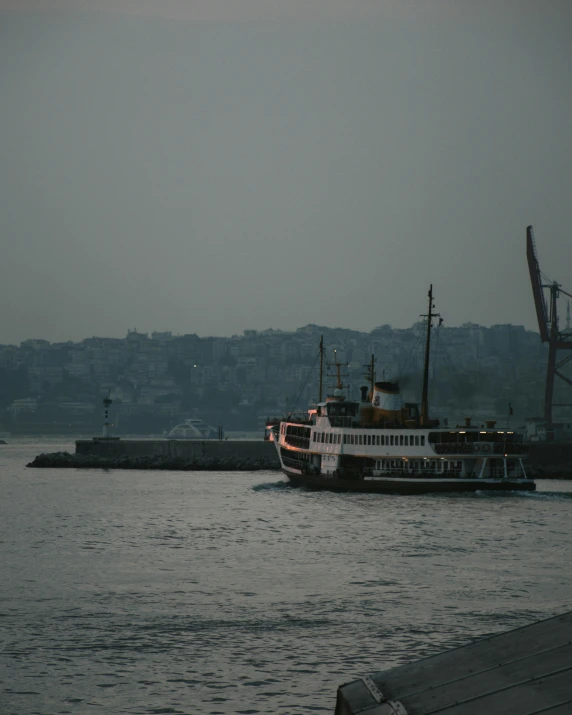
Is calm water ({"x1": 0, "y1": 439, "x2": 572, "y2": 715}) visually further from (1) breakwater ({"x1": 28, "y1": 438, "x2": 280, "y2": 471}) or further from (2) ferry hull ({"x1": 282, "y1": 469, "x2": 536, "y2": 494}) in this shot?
(1) breakwater ({"x1": 28, "y1": 438, "x2": 280, "y2": 471})

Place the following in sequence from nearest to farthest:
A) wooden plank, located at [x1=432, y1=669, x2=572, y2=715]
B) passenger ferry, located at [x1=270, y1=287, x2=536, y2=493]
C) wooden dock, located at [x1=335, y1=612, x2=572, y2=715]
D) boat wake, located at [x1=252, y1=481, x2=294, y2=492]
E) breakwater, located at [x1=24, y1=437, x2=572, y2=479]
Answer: wooden plank, located at [x1=432, y1=669, x2=572, y2=715] → wooden dock, located at [x1=335, y1=612, x2=572, y2=715] → passenger ferry, located at [x1=270, y1=287, x2=536, y2=493] → boat wake, located at [x1=252, y1=481, x2=294, y2=492] → breakwater, located at [x1=24, y1=437, x2=572, y2=479]

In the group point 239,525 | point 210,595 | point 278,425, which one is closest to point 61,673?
point 210,595

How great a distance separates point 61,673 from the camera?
17.9 m

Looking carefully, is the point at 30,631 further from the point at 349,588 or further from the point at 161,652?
the point at 349,588

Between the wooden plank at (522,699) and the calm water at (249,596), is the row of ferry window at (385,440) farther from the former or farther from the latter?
the wooden plank at (522,699)

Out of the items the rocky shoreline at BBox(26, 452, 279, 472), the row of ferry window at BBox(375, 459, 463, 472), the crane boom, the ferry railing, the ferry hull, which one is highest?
the crane boom

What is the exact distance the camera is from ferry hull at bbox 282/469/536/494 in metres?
58.8

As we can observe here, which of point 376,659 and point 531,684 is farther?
point 376,659

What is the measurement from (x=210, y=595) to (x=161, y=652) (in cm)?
662

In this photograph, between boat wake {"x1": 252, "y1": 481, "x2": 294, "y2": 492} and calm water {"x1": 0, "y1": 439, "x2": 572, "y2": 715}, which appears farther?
boat wake {"x1": 252, "y1": 481, "x2": 294, "y2": 492}

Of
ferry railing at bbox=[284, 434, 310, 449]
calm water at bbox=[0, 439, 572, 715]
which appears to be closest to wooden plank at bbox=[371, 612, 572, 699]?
calm water at bbox=[0, 439, 572, 715]

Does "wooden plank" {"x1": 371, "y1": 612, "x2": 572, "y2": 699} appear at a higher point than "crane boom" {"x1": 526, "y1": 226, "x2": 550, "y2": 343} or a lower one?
lower

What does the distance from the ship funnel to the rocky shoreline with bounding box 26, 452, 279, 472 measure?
95.2 feet

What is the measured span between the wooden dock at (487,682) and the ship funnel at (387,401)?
54.9m
